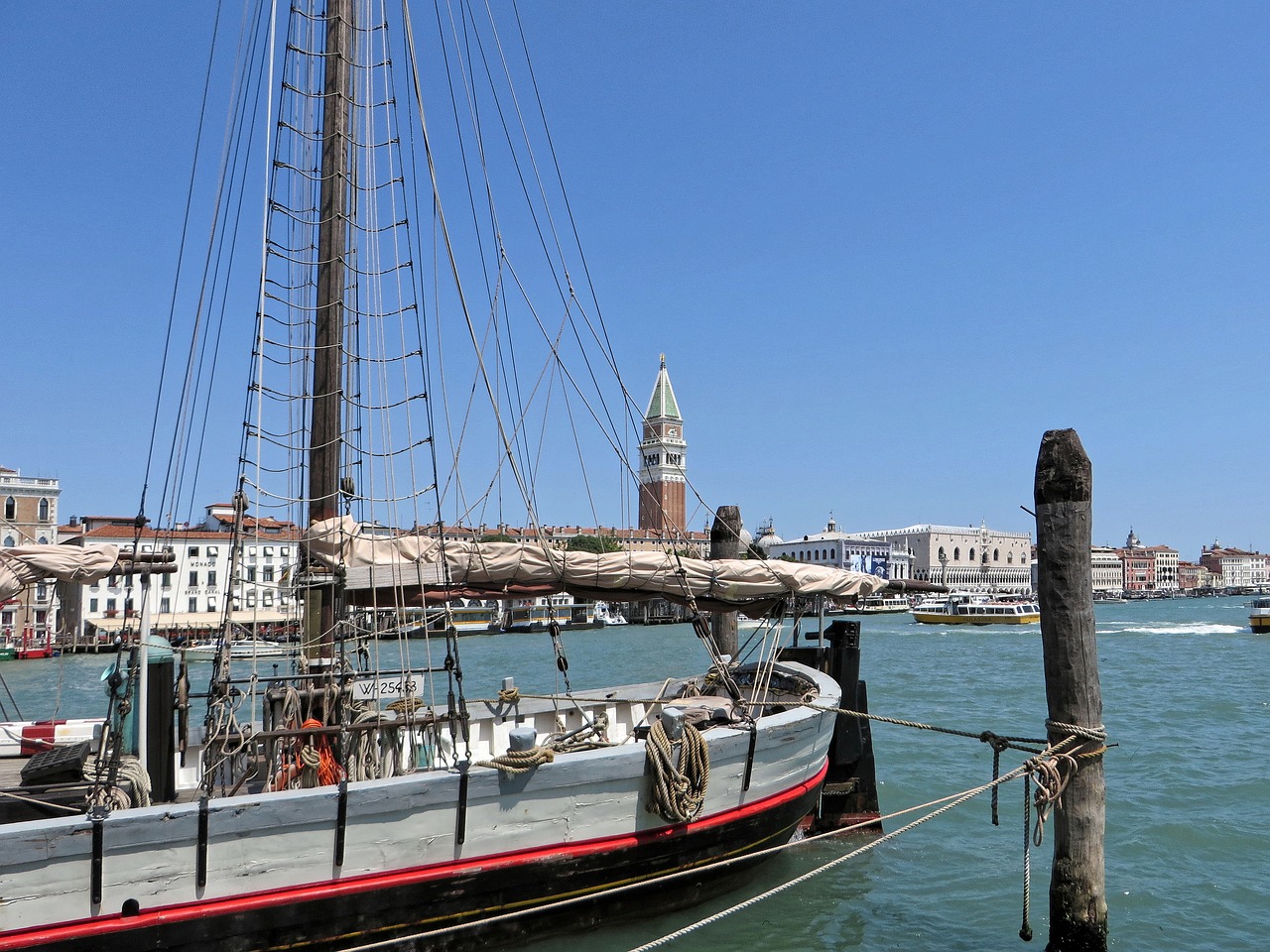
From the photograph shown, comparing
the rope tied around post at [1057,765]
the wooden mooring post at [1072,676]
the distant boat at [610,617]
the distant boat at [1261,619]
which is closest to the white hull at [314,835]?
the rope tied around post at [1057,765]

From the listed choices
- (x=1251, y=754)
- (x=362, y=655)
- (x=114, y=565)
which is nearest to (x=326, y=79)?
(x=114, y=565)

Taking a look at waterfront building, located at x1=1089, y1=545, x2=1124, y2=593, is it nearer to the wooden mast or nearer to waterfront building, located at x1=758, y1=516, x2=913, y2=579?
waterfront building, located at x1=758, y1=516, x2=913, y2=579

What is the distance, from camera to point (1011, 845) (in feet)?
40.6

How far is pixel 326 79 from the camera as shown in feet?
37.8

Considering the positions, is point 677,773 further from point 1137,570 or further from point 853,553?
point 1137,570

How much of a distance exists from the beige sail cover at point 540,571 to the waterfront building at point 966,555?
501 ft

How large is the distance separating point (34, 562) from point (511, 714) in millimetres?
5385

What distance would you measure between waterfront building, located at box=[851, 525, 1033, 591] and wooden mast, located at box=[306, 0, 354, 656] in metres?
155

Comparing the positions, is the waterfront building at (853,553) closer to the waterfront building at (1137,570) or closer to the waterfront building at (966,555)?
the waterfront building at (966,555)

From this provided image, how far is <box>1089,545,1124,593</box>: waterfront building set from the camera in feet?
602

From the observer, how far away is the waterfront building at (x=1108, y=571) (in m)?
184

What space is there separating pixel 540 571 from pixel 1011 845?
741 cm

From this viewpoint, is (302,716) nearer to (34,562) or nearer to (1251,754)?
(34,562)

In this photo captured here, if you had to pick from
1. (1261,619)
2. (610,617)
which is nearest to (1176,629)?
(1261,619)
